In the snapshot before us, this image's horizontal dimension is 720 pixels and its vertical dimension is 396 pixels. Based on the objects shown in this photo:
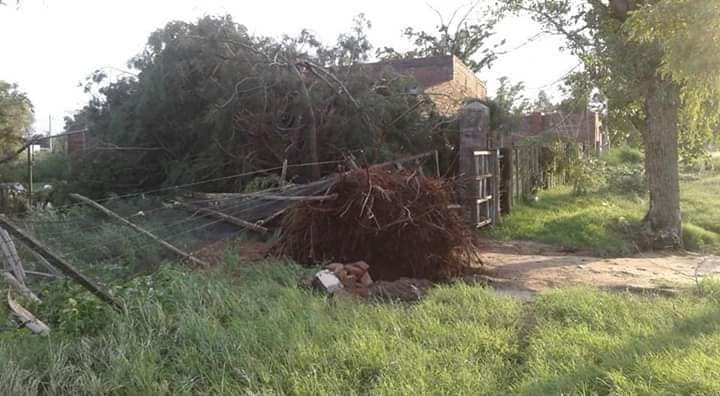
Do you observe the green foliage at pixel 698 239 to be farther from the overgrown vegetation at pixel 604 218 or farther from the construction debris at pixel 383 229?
the construction debris at pixel 383 229

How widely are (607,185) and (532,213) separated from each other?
207 inches

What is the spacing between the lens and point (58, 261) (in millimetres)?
4586

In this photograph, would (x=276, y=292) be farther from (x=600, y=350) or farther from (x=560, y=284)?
(x=560, y=284)

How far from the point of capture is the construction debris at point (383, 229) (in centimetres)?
769

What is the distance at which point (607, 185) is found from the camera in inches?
714

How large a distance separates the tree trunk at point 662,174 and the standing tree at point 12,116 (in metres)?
15.6

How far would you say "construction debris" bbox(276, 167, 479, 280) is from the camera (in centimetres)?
769

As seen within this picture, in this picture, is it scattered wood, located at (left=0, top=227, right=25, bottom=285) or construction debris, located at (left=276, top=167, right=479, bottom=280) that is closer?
scattered wood, located at (left=0, top=227, right=25, bottom=285)

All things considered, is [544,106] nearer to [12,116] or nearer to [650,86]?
[650,86]

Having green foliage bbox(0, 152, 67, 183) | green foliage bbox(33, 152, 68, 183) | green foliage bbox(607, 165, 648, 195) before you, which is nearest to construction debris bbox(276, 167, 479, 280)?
green foliage bbox(0, 152, 67, 183)

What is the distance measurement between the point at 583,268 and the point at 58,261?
692 centimetres

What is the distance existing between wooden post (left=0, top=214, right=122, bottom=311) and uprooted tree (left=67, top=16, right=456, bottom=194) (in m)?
6.17

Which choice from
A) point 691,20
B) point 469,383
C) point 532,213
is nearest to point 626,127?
point 532,213

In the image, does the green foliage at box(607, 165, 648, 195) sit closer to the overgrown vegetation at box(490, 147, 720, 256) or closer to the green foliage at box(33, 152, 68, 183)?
the overgrown vegetation at box(490, 147, 720, 256)
